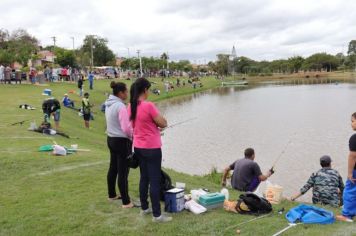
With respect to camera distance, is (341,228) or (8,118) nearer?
(341,228)

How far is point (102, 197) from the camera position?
7.84 metres

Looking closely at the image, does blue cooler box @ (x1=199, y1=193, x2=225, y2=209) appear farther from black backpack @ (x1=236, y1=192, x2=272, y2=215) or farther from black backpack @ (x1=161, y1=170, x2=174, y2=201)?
black backpack @ (x1=161, y1=170, x2=174, y2=201)

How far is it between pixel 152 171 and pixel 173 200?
89 centimetres

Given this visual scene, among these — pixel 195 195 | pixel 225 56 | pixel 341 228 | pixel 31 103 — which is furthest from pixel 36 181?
Answer: pixel 225 56

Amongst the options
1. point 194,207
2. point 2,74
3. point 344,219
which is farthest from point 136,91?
point 2,74

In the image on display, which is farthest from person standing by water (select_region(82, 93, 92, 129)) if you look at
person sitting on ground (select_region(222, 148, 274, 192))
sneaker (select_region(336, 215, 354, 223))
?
sneaker (select_region(336, 215, 354, 223))

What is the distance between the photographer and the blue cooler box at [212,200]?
7121 mm

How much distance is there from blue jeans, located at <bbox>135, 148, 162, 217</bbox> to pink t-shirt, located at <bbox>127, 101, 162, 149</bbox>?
0.33 feet

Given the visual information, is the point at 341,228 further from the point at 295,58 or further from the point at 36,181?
the point at 295,58

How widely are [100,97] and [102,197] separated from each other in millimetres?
30375

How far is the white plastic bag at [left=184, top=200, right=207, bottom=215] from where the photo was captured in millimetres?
6903

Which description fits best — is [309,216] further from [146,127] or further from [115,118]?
[115,118]

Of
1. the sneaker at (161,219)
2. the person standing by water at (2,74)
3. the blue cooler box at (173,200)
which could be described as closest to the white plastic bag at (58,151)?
the blue cooler box at (173,200)

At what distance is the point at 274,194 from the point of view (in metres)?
8.13
